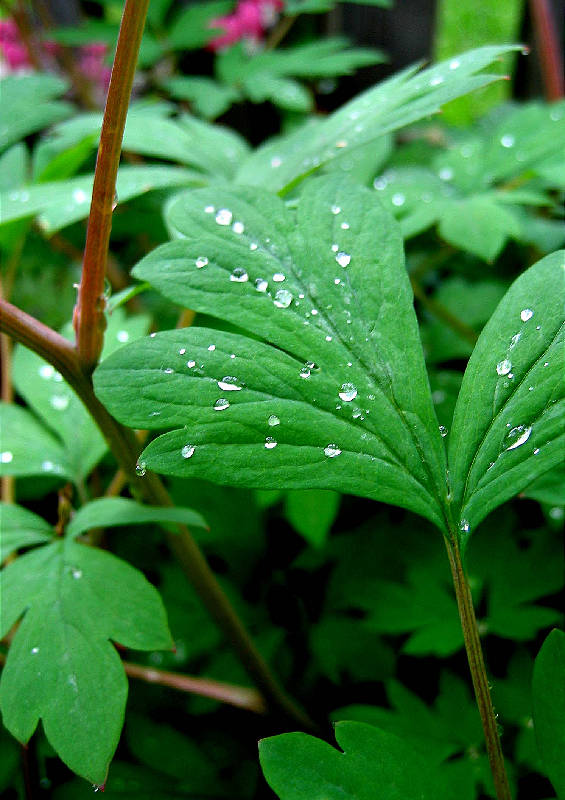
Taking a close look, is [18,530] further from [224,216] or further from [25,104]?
[25,104]

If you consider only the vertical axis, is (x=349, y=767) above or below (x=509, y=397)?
below

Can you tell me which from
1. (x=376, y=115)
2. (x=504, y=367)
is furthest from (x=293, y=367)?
(x=376, y=115)

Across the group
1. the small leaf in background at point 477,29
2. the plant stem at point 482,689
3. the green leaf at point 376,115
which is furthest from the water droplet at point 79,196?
the small leaf in background at point 477,29

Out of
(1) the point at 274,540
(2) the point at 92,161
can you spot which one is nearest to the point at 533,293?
(1) the point at 274,540

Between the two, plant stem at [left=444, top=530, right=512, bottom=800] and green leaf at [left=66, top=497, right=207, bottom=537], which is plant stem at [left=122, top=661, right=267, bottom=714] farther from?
plant stem at [left=444, top=530, right=512, bottom=800]

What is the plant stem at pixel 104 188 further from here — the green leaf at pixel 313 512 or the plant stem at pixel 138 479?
the green leaf at pixel 313 512
